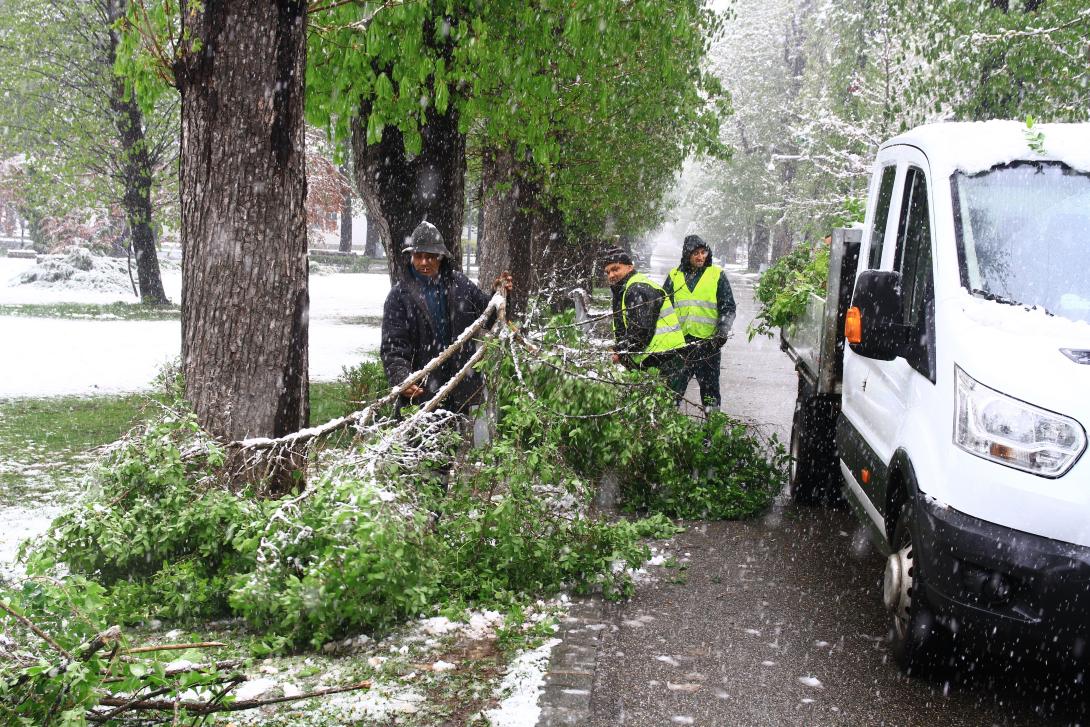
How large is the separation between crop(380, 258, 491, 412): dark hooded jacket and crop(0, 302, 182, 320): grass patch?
711 inches

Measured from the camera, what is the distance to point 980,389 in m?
3.89

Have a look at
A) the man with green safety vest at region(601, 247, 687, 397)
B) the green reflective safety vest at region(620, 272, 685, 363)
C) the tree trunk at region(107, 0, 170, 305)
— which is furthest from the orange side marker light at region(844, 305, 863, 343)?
the tree trunk at region(107, 0, 170, 305)

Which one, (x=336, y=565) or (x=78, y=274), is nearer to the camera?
(x=336, y=565)

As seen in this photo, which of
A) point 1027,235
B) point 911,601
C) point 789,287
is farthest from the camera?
point 789,287

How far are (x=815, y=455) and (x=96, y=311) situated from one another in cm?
2203

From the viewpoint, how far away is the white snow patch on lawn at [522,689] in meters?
4.09

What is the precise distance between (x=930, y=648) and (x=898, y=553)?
436mm

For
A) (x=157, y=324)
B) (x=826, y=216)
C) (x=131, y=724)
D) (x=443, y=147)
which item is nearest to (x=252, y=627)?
(x=131, y=724)

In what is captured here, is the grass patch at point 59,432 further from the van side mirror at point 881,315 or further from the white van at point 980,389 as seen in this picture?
the white van at point 980,389

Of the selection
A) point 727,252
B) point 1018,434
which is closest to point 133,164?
point 1018,434

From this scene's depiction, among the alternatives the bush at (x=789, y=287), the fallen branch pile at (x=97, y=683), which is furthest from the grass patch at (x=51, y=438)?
the bush at (x=789, y=287)

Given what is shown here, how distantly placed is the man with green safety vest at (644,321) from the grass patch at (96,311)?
17031 mm

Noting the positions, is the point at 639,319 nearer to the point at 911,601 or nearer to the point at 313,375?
the point at 911,601

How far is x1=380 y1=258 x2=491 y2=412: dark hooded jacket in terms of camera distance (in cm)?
680
